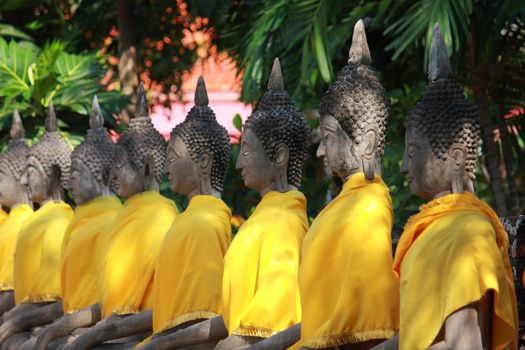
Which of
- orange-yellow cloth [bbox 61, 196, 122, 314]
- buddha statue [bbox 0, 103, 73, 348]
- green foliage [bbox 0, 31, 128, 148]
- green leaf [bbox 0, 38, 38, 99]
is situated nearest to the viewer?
orange-yellow cloth [bbox 61, 196, 122, 314]

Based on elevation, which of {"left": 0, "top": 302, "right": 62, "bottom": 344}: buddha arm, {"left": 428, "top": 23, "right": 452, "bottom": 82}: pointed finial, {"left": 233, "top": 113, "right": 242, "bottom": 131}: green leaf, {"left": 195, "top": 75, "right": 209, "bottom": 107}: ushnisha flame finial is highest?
{"left": 428, "top": 23, "right": 452, "bottom": 82}: pointed finial

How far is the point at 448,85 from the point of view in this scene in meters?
5.11

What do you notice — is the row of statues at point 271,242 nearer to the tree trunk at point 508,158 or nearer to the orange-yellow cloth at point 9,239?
the orange-yellow cloth at point 9,239

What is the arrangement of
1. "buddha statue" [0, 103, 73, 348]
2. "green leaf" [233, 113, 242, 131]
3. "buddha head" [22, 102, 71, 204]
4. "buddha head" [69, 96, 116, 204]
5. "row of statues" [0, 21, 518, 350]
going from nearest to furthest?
"row of statues" [0, 21, 518, 350] < "buddha head" [69, 96, 116, 204] < "buddha statue" [0, 103, 73, 348] < "buddha head" [22, 102, 71, 204] < "green leaf" [233, 113, 242, 131]

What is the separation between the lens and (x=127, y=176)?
303 inches

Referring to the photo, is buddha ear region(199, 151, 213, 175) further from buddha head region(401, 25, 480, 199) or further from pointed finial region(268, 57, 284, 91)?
buddha head region(401, 25, 480, 199)

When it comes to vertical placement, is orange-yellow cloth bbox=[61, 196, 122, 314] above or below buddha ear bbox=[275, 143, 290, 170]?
below

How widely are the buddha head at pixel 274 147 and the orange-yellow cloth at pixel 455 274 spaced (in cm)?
159

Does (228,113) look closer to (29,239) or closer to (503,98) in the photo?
(503,98)

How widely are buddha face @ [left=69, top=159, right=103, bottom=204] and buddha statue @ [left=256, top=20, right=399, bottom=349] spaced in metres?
2.89

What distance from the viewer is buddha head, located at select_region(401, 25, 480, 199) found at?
16.5 ft

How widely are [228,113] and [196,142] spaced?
15.6 meters

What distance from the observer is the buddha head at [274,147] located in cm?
640

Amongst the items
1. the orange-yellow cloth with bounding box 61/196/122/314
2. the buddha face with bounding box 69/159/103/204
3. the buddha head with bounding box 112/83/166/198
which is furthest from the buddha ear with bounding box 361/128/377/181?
the buddha face with bounding box 69/159/103/204
